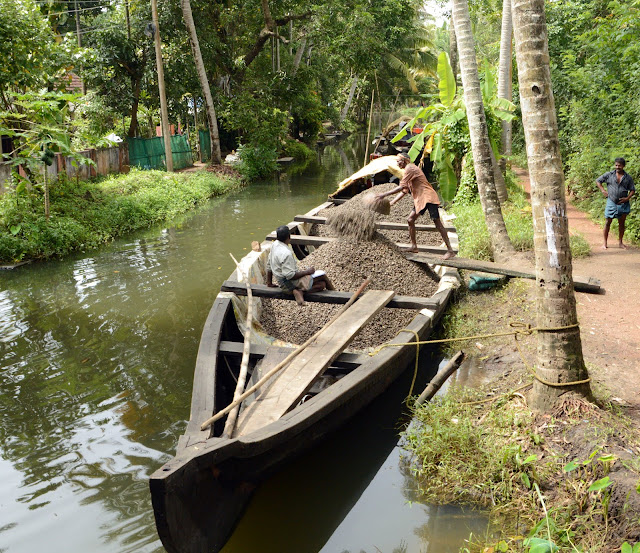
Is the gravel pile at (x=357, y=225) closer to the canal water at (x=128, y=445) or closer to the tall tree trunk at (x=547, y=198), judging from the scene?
the canal water at (x=128, y=445)

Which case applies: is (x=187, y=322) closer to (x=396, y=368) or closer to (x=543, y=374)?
(x=396, y=368)

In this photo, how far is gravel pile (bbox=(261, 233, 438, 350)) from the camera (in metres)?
6.36

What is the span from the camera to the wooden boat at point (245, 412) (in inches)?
128

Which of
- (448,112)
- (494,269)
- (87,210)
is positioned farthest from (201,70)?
(494,269)

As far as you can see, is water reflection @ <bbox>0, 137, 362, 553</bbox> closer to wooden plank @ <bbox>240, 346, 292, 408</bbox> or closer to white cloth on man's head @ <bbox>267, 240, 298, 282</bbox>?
wooden plank @ <bbox>240, 346, 292, 408</bbox>

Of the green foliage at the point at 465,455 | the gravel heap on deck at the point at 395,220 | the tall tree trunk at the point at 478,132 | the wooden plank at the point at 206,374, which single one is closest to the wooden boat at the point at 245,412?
the wooden plank at the point at 206,374

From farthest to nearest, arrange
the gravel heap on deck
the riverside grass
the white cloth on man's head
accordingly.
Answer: the gravel heap on deck → the riverside grass → the white cloth on man's head

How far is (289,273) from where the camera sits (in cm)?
618

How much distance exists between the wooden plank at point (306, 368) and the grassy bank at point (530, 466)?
0.93m

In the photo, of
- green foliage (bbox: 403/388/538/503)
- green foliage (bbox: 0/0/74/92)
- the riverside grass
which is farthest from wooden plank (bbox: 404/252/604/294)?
green foliage (bbox: 0/0/74/92)

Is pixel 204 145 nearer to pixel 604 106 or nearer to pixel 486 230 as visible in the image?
pixel 486 230

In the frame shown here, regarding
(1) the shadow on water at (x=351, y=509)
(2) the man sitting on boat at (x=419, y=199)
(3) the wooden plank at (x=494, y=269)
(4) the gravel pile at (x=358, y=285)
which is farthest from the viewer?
(2) the man sitting on boat at (x=419, y=199)

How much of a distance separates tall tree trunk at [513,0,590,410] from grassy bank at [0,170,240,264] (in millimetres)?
9538

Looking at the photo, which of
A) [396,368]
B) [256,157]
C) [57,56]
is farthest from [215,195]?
[396,368]
